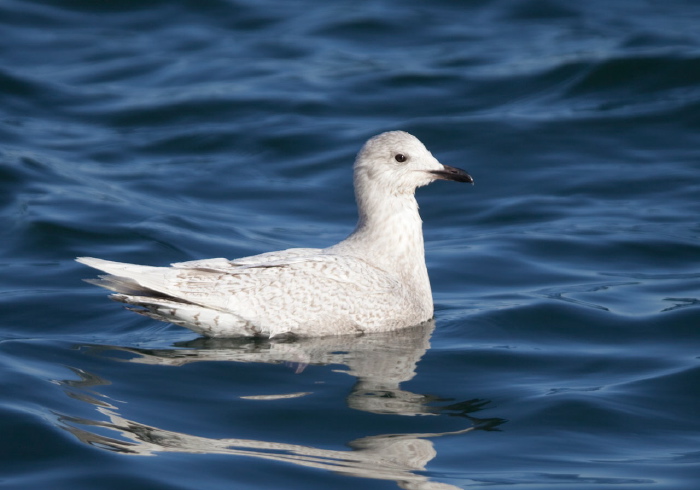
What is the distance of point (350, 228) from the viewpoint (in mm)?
11898

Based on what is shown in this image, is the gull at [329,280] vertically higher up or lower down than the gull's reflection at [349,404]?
higher up

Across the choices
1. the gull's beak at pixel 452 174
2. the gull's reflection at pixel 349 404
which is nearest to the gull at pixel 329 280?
the gull's beak at pixel 452 174

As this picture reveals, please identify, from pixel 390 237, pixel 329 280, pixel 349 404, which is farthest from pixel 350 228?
pixel 349 404

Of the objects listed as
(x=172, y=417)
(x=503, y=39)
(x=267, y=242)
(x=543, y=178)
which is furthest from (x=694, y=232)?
(x=503, y=39)

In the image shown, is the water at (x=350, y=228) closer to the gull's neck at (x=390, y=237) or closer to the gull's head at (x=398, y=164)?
the gull's neck at (x=390, y=237)

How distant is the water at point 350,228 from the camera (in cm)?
640

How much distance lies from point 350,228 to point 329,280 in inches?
155

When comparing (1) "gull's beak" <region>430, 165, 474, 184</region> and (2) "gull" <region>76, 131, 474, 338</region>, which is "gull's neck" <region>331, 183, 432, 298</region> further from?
(1) "gull's beak" <region>430, 165, 474, 184</region>

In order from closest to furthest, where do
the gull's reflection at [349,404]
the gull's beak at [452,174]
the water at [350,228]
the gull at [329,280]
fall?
1. the gull's reflection at [349,404]
2. the water at [350,228]
3. the gull at [329,280]
4. the gull's beak at [452,174]

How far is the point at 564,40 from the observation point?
17.7 metres

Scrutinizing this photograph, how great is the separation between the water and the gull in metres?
0.19

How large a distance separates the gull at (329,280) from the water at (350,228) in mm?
185

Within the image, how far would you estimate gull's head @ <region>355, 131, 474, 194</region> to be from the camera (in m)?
8.62

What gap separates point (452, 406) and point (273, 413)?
A: 1087 millimetres
